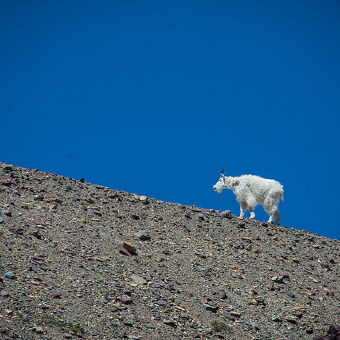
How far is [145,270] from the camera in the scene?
13.4 meters

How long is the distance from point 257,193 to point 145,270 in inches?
409

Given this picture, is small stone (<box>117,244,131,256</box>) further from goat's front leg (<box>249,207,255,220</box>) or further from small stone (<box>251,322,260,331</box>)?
goat's front leg (<box>249,207,255,220</box>)

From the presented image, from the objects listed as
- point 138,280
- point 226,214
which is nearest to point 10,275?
point 138,280

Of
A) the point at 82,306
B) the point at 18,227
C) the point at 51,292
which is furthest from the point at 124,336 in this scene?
the point at 18,227

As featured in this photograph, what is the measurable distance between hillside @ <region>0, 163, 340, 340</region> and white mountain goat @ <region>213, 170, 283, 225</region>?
2.05m

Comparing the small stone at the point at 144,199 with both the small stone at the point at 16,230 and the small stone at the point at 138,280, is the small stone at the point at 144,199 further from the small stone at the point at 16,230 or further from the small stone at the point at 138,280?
the small stone at the point at 16,230

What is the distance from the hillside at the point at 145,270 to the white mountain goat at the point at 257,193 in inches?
80.8

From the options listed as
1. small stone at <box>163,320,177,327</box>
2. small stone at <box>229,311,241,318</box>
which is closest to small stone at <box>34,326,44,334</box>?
small stone at <box>163,320,177,327</box>

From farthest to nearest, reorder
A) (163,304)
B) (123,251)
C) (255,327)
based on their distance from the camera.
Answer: (123,251)
(255,327)
(163,304)

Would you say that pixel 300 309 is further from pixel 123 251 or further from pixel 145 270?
pixel 123 251

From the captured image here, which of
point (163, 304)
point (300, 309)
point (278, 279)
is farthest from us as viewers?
point (278, 279)

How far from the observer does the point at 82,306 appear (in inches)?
423

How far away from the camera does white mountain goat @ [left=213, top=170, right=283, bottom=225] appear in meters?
21.6

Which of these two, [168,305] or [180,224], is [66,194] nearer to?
[180,224]
